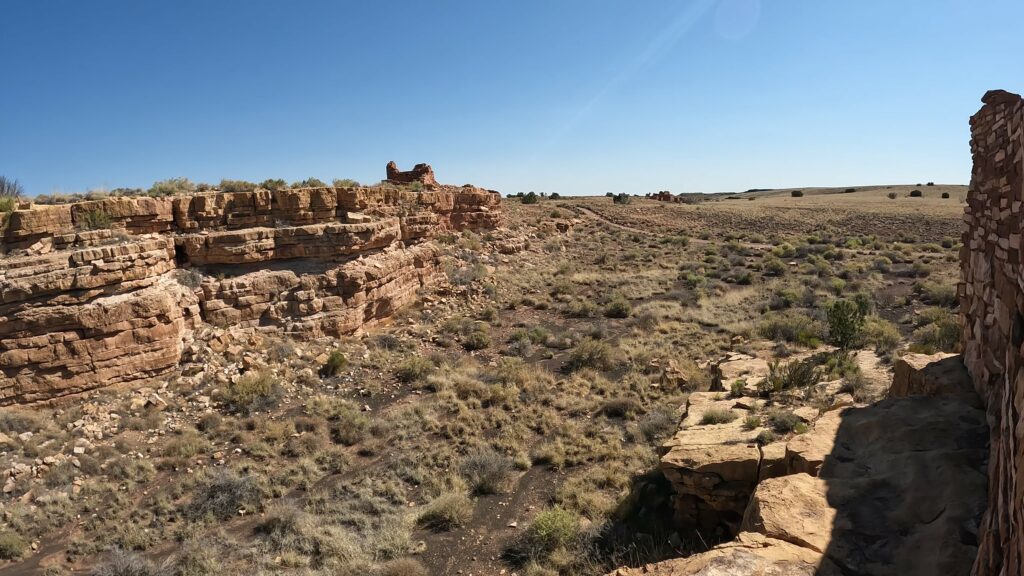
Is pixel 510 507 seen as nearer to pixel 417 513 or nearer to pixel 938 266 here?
pixel 417 513

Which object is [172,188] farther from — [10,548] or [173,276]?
[10,548]

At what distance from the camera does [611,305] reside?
1858 centimetres

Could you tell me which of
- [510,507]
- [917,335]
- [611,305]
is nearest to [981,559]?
[510,507]

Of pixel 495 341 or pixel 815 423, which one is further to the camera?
pixel 495 341

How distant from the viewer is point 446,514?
7.62 meters

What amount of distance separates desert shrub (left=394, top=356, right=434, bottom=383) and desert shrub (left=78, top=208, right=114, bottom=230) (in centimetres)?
718

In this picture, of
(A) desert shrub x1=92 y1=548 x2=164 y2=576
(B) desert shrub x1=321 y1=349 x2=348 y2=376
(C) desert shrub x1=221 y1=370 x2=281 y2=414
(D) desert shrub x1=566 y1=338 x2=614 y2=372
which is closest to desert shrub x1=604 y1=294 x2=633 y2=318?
(D) desert shrub x1=566 y1=338 x2=614 y2=372

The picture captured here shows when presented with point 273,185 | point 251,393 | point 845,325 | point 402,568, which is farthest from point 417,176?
point 402,568

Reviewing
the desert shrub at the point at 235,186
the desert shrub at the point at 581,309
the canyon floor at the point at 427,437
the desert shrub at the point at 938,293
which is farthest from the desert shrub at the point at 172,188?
the desert shrub at the point at 938,293

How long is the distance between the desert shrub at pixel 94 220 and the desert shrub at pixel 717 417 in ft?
42.1

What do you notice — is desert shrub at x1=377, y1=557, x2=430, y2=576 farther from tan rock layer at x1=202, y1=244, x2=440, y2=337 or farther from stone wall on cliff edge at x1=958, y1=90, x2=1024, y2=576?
tan rock layer at x1=202, y1=244, x2=440, y2=337

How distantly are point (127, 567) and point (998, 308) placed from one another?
33.3ft

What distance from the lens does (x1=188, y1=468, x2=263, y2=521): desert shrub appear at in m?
7.83

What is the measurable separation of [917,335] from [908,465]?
10.2m
